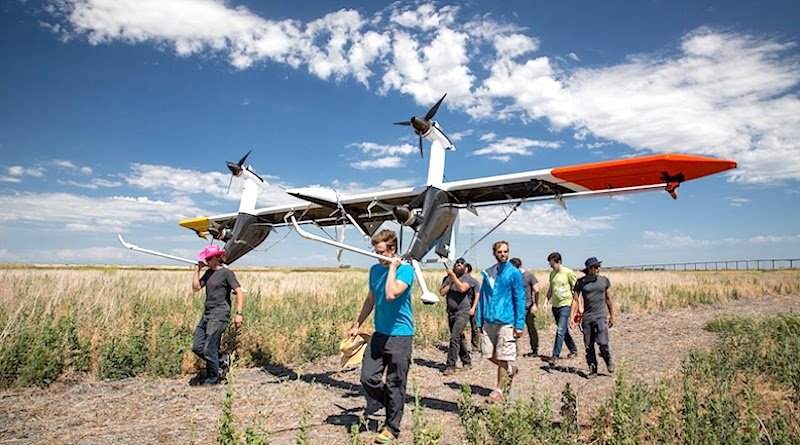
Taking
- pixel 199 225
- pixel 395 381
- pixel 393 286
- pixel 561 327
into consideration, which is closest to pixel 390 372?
pixel 395 381

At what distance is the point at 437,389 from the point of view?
22.5 feet

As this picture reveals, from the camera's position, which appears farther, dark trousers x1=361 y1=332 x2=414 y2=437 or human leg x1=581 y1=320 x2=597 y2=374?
human leg x1=581 y1=320 x2=597 y2=374

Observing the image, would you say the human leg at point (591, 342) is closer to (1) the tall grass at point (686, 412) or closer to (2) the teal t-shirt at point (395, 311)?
(1) the tall grass at point (686, 412)

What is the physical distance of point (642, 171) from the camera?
6.51 metres

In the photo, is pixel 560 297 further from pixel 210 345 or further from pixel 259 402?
pixel 210 345

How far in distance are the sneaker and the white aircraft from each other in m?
1.82

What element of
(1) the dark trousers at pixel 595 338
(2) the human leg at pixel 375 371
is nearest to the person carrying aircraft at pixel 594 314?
(1) the dark trousers at pixel 595 338

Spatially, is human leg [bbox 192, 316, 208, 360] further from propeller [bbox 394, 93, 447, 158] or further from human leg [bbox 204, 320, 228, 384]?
propeller [bbox 394, 93, 447, 158]

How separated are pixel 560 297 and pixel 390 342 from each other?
528cm

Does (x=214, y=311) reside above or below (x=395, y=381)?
above

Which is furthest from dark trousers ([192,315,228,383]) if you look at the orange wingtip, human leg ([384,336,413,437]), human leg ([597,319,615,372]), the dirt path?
human leg ([597,319,615,372])

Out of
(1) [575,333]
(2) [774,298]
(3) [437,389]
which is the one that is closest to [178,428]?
(3) [437,389]

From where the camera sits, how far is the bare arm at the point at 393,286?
4508 mm

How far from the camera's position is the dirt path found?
481 centimetres
